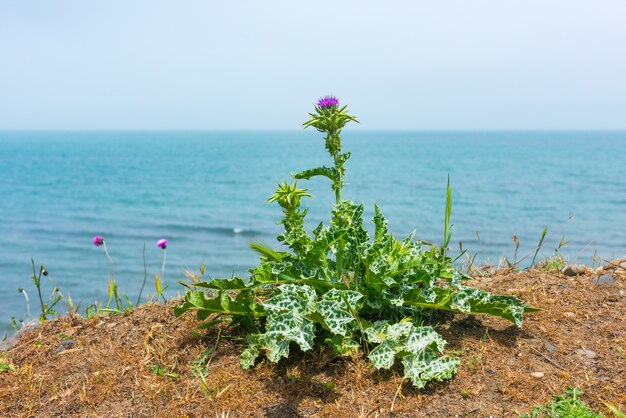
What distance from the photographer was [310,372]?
10.7 ft

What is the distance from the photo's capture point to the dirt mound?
3.03 meters

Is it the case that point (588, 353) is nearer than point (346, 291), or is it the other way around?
point (346, 291)

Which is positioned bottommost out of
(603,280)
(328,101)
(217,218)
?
(217,218)

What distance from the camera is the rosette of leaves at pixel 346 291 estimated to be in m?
3.18

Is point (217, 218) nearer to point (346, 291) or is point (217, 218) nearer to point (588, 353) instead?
point (346, 291)

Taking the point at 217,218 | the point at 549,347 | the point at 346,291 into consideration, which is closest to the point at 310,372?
the point at 346,291

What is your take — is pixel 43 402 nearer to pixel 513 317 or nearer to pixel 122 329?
pixel 122 329

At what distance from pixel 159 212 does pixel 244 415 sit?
1106 inches

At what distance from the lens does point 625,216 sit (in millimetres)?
27594

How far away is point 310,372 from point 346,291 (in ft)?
1.67

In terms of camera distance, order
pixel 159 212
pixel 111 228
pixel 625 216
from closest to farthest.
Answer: pixel 111 228, pixel 625 216, pixel 159 212

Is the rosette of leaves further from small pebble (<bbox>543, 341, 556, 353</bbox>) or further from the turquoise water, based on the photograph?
the turquoise water

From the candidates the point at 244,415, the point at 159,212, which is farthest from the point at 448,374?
the point at 159,212

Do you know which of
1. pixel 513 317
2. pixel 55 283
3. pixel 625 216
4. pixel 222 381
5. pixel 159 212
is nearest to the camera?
pixel 222 381
